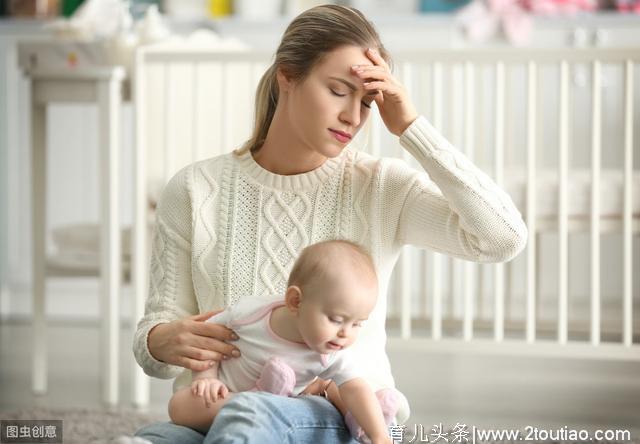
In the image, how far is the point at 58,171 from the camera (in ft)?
13.1

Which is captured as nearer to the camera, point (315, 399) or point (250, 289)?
point (315, 399)

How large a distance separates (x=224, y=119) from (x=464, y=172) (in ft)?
3.92

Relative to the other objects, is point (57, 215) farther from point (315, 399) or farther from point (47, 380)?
point (315, 399)

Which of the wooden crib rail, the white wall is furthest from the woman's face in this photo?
the white wall

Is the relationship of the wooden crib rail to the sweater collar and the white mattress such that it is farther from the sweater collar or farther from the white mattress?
the sweater collar

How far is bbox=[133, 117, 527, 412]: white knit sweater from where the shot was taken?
4.89ft

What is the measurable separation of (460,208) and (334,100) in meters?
0.23

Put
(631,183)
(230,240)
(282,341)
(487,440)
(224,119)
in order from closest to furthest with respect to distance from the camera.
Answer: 1. (282,341)
2. (230,240)
3. (487,440)
4. (631,183)
5. (224,119)

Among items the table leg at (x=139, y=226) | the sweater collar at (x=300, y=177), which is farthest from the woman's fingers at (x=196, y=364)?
the table leg at (x=139, y=226)

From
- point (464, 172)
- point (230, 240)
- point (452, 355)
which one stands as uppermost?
point (464, 172)

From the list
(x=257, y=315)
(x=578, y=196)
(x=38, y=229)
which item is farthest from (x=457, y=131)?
(x=257, y=315)

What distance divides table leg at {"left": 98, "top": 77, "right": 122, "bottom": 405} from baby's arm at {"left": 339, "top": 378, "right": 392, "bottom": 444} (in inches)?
55.1

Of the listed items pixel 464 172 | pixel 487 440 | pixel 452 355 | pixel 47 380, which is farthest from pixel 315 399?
pixel 452 355

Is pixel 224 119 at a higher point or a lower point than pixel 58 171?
higher
